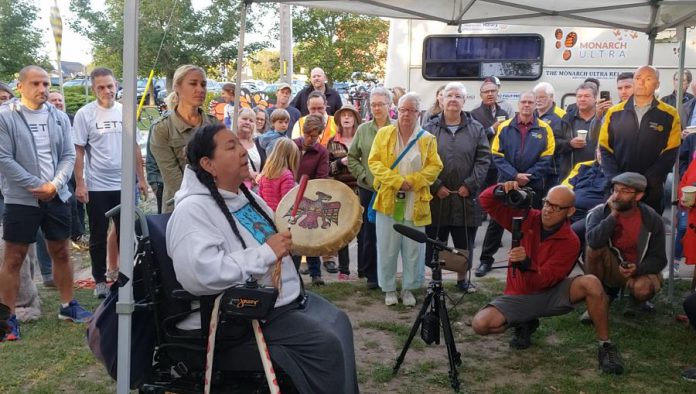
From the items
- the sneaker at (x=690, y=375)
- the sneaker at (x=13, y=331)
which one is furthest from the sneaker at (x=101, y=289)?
the sneaker at (x=690, y=375)

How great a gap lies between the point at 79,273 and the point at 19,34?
11473 millimetres

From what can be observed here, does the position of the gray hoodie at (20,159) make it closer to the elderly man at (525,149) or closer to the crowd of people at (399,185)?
the crowd of people at (399,185)

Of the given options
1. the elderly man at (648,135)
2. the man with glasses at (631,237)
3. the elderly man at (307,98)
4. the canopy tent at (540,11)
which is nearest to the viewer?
the man with glasses at (631,237)

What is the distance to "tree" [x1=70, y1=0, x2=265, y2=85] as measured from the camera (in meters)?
9.50

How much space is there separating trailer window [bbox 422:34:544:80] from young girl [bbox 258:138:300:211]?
5.46 meters

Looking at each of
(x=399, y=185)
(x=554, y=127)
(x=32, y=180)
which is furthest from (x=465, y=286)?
(x=32, y=180)

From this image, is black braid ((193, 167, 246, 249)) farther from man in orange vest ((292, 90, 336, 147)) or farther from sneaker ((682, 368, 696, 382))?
man in orange vest ((292, 90, 336, 147))

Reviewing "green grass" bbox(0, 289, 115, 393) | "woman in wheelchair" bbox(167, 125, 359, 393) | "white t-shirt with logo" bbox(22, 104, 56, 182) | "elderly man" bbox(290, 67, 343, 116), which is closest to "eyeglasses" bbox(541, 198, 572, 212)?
"woman in wheelchair" bbox(167, 125, 359, 393)

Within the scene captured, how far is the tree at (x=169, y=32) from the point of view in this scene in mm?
9500

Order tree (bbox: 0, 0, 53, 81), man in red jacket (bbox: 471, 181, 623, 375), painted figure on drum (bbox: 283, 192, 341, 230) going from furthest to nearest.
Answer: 1. tree (bbox: 0, 0, 53, 81)
2. man in red jacket (bbox: 471, 181, 623, 375)
3. painted figure on drum (bbox: 283, 192, 341, 230)

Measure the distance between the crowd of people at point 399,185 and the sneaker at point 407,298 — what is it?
0.02 meters

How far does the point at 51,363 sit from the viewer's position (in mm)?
4391

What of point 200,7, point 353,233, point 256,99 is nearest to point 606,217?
point 353,233

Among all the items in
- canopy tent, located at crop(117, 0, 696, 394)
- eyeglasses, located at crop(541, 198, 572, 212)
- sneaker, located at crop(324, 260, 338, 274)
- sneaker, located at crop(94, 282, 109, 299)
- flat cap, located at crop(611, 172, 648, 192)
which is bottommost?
sneaker, located at crop(94, 282, 109, 299)
